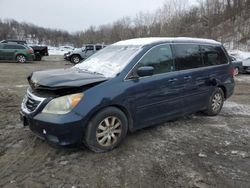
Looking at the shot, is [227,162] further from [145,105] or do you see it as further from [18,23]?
[18,23]

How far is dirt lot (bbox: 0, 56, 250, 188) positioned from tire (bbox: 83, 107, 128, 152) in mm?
138

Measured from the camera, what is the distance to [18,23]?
111062mm

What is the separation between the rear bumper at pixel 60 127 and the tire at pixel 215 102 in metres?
3.43

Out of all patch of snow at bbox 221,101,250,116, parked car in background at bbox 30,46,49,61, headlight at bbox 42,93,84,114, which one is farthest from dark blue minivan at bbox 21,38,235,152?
parked car in background at bbox 30,46,49,61

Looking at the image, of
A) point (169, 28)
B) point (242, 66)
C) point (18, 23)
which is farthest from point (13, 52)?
point (18, 23)

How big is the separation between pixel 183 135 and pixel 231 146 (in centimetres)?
84

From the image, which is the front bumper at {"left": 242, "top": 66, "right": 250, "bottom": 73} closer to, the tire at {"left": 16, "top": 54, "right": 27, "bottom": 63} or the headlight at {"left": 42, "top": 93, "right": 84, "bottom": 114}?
the headlight at {"left": 42, "top": 93, "right": 84, "bottom": 114}

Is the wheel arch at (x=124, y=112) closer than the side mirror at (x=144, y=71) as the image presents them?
Yes

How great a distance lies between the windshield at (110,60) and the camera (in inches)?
173

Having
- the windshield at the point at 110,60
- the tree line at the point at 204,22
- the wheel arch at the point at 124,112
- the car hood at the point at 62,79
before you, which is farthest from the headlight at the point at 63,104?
the tree line at the point at 204,22

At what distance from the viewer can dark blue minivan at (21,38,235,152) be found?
12.3 ft

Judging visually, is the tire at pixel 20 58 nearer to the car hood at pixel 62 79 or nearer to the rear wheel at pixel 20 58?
the rear wheel at pixel 20 58

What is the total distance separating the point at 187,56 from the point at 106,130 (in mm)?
2440

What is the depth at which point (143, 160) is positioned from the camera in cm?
390
